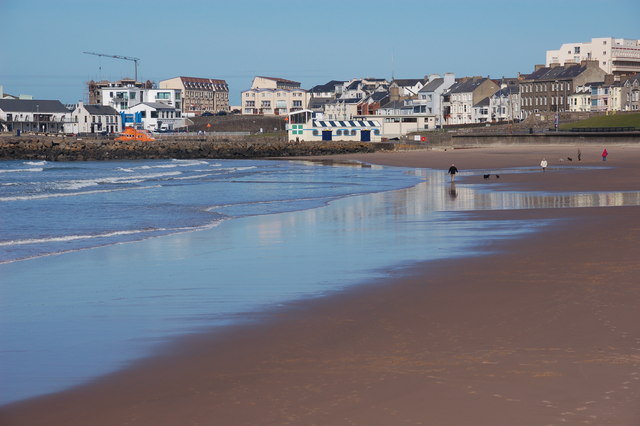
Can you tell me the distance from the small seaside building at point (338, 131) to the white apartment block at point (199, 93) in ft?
261

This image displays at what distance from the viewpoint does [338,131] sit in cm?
9488

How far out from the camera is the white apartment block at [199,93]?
182 meters

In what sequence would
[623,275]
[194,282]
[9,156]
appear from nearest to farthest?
[623,275]
[194,282]
[9,156]

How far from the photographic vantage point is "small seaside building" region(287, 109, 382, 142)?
306 feet

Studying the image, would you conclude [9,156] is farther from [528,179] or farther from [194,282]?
[194,282]

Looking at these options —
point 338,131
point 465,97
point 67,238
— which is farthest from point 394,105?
point 67,238

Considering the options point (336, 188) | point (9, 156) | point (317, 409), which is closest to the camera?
point (317, 409)

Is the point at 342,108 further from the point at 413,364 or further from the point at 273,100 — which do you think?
the point at 413,364

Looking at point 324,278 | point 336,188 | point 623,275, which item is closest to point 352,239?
point 324,278

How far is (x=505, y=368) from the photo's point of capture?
670 centimetres

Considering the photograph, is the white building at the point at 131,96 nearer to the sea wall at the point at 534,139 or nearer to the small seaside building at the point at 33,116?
the small seaside building at the point at 33,116

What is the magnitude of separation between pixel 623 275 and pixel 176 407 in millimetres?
6655

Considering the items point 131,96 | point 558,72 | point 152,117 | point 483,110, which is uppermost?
point 131,96

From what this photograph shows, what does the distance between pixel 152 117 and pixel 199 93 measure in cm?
5131
